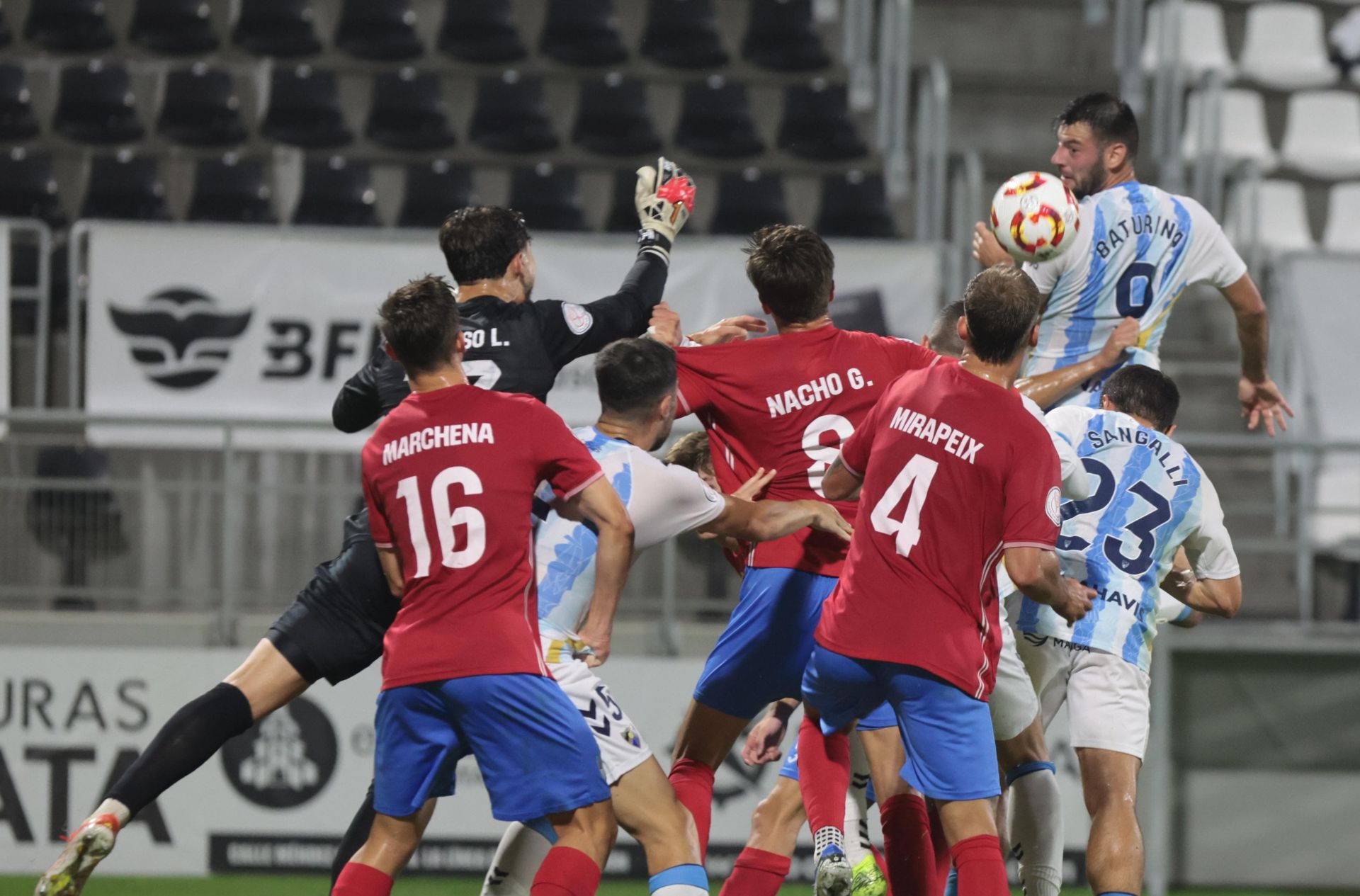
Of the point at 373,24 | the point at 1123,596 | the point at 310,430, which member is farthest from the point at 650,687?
the point at 373,24

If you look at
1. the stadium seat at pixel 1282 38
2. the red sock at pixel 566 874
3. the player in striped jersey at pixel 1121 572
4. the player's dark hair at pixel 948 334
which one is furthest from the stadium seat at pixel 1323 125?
the red sock at pixel 566 874

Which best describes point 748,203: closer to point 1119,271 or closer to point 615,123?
point 615,123

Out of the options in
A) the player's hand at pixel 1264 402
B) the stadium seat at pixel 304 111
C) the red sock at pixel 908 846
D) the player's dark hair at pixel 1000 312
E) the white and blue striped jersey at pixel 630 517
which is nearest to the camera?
the player's dark hair at pixel 1000 312

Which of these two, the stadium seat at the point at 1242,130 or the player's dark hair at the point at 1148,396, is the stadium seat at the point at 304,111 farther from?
the player's dark hair at the point at 1148,396

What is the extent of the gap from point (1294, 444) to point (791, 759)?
451cm

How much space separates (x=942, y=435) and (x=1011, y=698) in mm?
1265

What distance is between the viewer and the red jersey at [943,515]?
4.84 metres

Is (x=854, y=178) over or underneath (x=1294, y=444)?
over

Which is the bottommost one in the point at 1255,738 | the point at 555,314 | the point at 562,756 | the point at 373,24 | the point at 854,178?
the point at 1255,738

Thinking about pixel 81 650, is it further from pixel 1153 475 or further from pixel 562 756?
pixel 1153 475

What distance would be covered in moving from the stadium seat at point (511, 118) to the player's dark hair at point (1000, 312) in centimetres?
878

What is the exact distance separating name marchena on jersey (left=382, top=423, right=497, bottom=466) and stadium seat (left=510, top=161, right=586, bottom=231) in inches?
311

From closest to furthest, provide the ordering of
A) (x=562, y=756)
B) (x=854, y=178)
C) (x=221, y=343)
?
1. (x=562, y=756)
2. (x=221, y=343)
3. (x=854, y=178)

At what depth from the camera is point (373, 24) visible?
13727 millimetres
